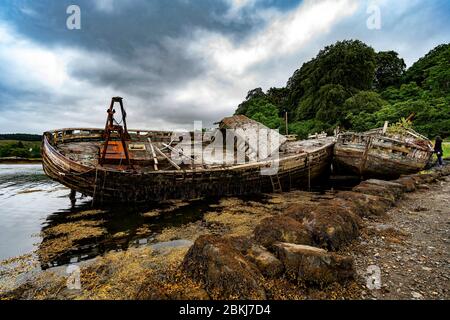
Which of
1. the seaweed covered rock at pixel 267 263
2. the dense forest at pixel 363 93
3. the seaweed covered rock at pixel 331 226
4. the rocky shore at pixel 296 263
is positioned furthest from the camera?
the dense forest at pixel 363 93

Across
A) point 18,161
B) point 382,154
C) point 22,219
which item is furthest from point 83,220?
point 18,161

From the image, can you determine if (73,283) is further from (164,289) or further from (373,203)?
(373,203)

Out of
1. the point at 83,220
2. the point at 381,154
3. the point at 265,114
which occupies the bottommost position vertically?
the point at 83,220

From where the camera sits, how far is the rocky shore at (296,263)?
297 cm

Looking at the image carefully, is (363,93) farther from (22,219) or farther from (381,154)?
(22,219)

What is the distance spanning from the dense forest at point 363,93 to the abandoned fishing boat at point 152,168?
1415 cm

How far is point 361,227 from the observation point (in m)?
5.14

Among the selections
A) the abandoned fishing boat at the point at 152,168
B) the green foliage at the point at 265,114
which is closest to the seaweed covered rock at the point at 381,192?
the abandoned fishing boat at the point at 152,168

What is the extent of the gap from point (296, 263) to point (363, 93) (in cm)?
3885

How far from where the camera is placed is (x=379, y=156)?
13.6 meters

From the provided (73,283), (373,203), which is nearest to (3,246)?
(73,283)

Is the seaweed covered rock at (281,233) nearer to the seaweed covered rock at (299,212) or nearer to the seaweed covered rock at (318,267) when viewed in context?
the seaweed covered rock at (299,212)

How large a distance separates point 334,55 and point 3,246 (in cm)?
5488
